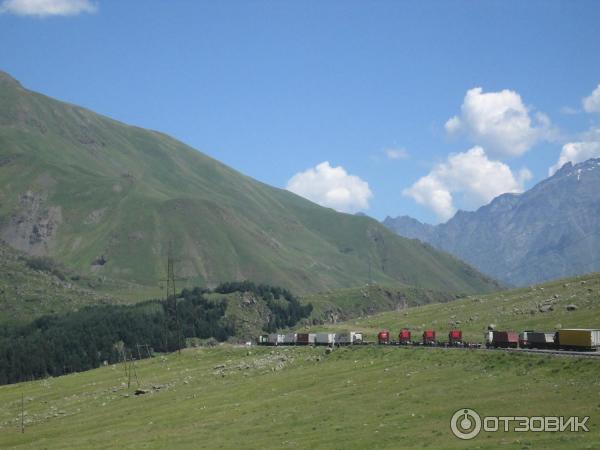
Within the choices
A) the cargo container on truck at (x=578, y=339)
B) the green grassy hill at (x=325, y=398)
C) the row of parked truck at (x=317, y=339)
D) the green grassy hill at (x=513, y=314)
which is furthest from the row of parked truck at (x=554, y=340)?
the row of parked truck at (x=317, y=339)

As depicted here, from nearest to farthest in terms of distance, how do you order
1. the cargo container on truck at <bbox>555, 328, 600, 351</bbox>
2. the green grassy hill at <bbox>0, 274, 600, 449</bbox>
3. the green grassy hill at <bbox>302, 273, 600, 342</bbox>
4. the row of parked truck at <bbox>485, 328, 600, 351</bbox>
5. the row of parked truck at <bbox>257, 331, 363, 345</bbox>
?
the green grassy hill at <bbox>0, 274, 600, 449</bbox> → the cargo container on truck at <bbox>555, 328, 600, 351</bbox> → the row of parked truck at <bbox>485, 328, 600, 351</bbox> → the green grassy hill at <bbox>302, 273, 600, 342</bbox> → the row of parked truck at <bbox>257, 331, 363, 345</bbox>

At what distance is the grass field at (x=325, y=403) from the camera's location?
59.3 meters

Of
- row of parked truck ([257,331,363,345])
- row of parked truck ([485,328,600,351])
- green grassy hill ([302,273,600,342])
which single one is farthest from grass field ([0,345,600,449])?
green grassy hill ([302,273,600,342])

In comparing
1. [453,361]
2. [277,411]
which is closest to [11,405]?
[277,411]

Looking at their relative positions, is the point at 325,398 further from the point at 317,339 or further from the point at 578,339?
the point at 317,339

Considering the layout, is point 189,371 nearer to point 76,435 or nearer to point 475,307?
point 76,435

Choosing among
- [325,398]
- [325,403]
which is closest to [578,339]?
[325,398]

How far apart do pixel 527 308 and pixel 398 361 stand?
2495 inches

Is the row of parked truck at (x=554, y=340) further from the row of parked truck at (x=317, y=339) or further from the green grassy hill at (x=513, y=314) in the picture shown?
the row of parked truck at (x=317, y=339)

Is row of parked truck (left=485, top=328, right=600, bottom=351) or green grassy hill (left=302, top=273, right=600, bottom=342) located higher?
green grassy hill (left=302, top=273, right=600, bottom=342)

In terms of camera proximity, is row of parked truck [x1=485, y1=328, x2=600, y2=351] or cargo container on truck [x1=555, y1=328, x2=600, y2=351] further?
row of parked truck [x1=485, y1=328, x2=600, y2=351]

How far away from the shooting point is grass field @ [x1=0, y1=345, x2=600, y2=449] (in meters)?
59.3

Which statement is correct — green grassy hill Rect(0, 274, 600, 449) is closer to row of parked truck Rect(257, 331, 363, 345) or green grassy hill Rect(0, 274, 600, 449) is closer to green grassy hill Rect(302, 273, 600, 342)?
green grassy hill Rect(302, 273, 600, 342)

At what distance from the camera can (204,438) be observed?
233 ft
